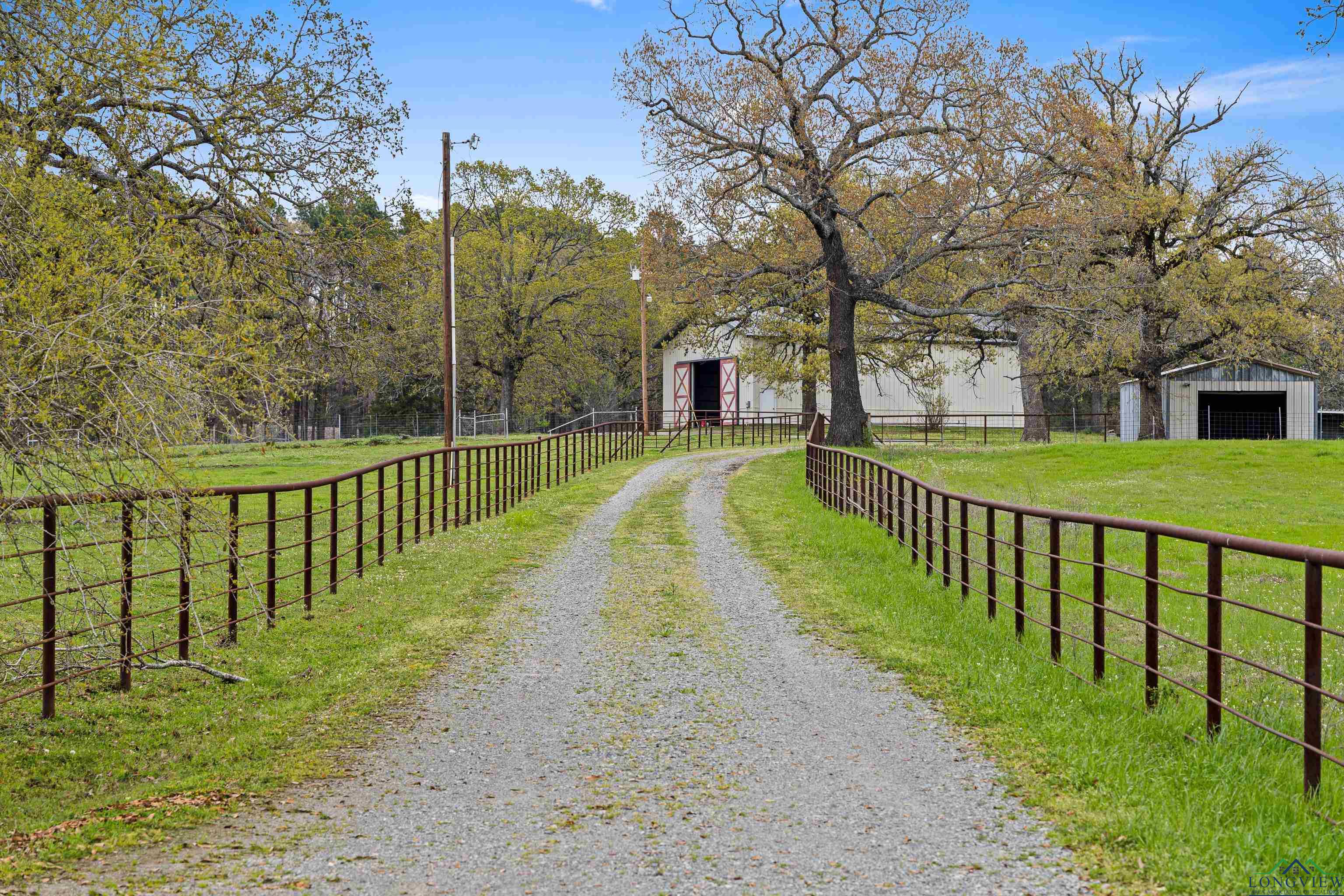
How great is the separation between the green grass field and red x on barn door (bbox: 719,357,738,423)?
29.5 metres

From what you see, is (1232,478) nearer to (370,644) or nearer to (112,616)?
(370,644)

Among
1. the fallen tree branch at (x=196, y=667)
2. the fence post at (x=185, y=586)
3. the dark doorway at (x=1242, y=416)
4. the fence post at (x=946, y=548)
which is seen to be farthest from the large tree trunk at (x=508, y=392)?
the fallen tree branch at (x=196, y=667)

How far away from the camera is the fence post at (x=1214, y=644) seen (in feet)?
17.6

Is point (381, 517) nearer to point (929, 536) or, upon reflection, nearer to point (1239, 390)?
point (929, 536)

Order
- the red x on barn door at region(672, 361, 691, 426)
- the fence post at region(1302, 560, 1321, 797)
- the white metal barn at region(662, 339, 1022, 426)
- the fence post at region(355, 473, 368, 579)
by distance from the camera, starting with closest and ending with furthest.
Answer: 1. the fence post at region(1302, 560, 1321, 797)
2. the fence post at region(355, 473, 368, 579)
3. the white metal barn at region(662, 339, 1022, 426)
4. the red x on barn door at region(672, 361, 691, 426)

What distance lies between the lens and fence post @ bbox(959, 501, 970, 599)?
9.76 meters

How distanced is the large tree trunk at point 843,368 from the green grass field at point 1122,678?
1033 cm

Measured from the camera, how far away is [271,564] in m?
9.60

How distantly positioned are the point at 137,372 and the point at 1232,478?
2339cm

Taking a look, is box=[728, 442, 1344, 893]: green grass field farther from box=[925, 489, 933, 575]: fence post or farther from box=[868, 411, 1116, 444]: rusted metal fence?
box=[868, 411, 1116, 444]: rusted metal fence

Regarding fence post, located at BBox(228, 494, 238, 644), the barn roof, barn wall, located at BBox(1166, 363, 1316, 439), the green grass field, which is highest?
the barn roof

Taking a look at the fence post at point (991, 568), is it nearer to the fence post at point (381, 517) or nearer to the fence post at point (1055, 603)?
the fence post at point (1055, 603)

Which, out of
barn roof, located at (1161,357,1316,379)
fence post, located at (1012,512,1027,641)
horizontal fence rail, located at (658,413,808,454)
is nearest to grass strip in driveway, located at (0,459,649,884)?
fence post, located at (1012,512,1027,641)

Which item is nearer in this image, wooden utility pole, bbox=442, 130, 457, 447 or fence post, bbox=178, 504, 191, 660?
fence post, bbox=178, 504, 191, 660
